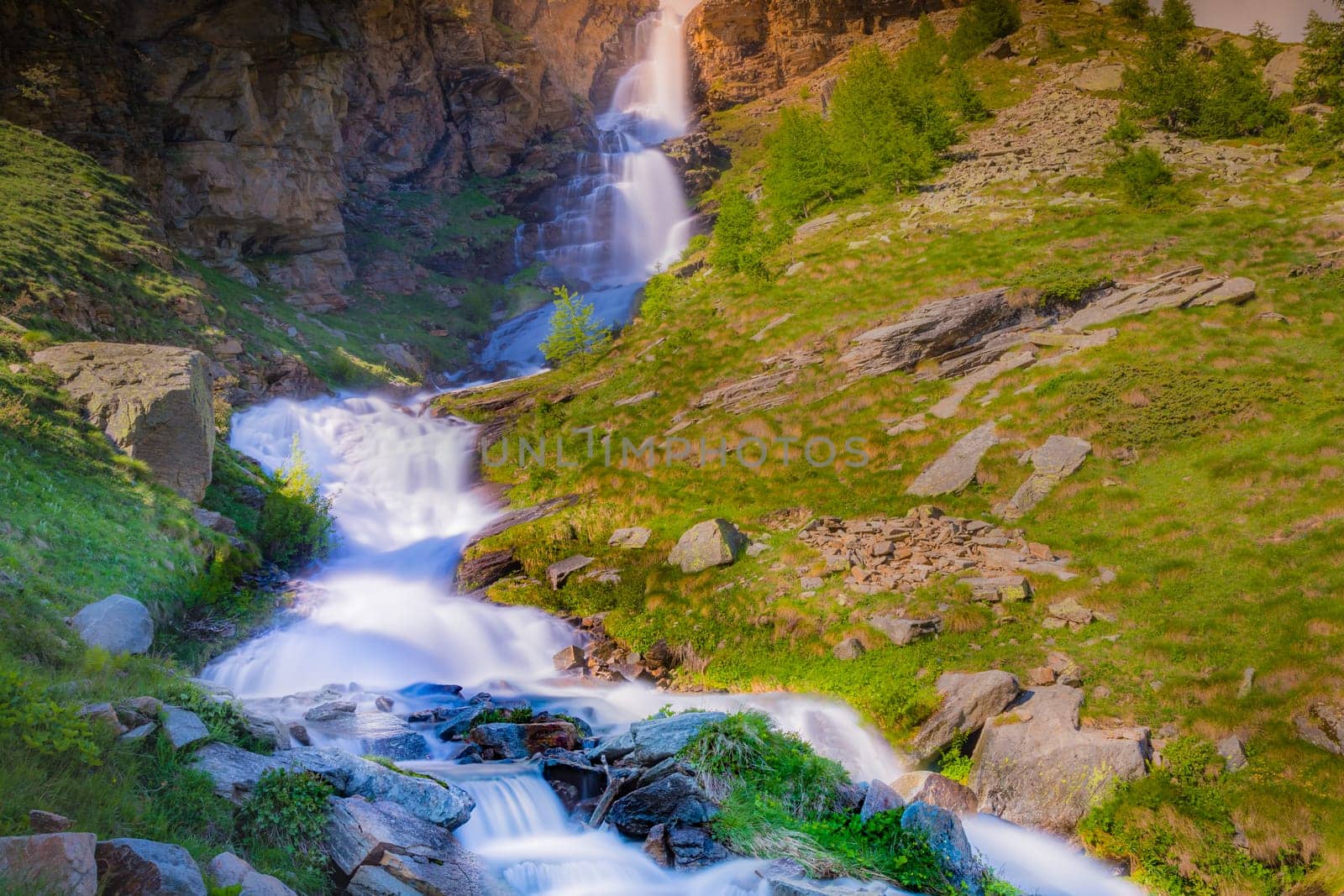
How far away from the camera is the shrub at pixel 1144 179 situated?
29750mm

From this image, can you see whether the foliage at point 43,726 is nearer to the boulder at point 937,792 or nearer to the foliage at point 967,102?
the boulder at point 937,792

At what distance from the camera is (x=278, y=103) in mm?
47469

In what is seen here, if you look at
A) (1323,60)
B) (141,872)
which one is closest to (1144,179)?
(1323,60)

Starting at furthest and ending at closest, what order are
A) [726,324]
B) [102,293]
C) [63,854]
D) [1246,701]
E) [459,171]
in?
[459,171] < [726,324] < [102,293] < [1246,701] < [63,854]

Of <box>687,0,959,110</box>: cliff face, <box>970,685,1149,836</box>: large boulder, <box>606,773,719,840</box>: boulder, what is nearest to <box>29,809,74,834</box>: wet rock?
<box>606,773,719,840</box>: boulder

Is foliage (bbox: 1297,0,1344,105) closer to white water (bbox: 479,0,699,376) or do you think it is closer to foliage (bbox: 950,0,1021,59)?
foliage (bbox: 950,0,1021,59)

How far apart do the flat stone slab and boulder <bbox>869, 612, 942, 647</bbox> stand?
4.99 meters

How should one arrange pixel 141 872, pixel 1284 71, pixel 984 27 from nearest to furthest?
pixel 141 872 → pixel 1284 71 → pixel 984 27

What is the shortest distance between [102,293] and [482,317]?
117ft

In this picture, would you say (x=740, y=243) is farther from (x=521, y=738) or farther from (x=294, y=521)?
(x=521, y=738)

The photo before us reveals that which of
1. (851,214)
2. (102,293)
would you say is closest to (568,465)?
(102,293)

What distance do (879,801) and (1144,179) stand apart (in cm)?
3189

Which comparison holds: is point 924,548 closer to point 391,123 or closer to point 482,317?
point 482,317

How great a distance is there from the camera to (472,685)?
54.3 ft
